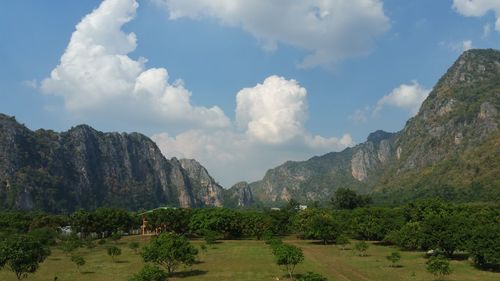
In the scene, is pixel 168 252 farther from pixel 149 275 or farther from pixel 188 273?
pixel 149 275

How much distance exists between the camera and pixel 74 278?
65.2 m

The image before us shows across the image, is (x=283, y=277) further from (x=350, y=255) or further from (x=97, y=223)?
(x=97, y=223)

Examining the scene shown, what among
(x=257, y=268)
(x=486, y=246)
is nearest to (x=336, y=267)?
(x=257, y=268)

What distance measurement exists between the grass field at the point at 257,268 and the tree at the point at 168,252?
2.39 metres

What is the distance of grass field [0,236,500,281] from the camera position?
6419 centimetres

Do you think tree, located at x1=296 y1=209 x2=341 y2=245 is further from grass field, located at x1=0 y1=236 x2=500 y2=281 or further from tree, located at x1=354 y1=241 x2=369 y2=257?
tree, located at x1=354 y1=241 x2=369 y2=257

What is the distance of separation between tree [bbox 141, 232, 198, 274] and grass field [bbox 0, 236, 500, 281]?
239 centimetres

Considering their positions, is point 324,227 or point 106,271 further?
point 324,227

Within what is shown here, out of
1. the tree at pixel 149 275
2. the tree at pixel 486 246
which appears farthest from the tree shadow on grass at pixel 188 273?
the tree at pixel 486 246

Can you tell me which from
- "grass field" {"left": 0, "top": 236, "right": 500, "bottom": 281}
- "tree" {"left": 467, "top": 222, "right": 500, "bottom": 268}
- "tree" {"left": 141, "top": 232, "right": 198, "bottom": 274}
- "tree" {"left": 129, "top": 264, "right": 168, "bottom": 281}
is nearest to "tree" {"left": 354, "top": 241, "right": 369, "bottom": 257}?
"grass field" {"left": 0, "top": 236, "right": 500, "bottom": 281}

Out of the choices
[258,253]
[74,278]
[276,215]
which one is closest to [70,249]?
[74,278]

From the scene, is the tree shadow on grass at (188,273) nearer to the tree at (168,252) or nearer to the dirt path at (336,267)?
the tree at (168,252)

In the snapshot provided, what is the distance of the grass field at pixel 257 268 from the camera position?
6419 centimetres

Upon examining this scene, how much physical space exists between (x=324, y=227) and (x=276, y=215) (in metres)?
36.2
